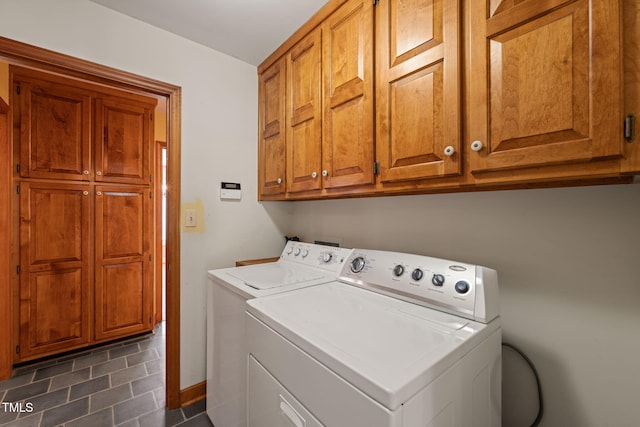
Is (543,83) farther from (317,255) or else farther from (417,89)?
(317,255)

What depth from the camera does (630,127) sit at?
0.62m

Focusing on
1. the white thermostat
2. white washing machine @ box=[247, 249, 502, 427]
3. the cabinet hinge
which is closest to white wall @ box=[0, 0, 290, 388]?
the white thermostat

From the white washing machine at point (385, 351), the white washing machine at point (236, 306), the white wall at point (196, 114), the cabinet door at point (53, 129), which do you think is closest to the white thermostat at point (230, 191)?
the white wall at point (196, 114)

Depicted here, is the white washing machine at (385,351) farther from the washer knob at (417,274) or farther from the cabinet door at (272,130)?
the cabinet door at (272,130)

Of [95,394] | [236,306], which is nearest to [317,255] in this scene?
[236,306]

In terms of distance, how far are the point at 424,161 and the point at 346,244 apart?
0.90 metres

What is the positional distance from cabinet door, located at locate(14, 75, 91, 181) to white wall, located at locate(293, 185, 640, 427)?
296cm

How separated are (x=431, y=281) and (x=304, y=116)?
1.14 meters

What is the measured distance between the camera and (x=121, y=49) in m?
1.54

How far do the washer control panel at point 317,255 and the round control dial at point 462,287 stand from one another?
0.61 meters

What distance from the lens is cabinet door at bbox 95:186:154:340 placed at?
2.38 metres

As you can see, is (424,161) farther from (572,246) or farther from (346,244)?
(346,244)

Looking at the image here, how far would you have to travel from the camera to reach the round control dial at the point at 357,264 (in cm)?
128

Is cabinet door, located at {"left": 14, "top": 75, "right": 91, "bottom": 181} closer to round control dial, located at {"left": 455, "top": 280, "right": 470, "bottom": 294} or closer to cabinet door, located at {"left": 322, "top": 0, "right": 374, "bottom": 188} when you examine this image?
cabinet door, located at {"left": 322, "top": 0, "right": 374, "bottom": 188}
